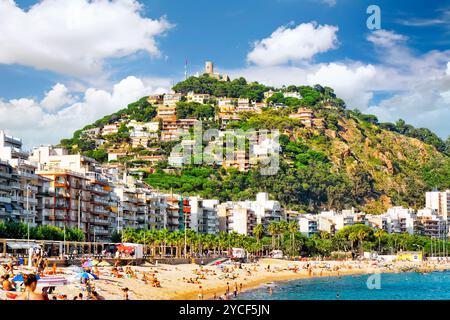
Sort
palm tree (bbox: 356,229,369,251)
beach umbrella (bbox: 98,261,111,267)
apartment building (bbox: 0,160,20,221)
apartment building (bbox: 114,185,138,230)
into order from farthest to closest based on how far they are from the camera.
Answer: palm tree (bbox: 356,229,369,251) < apartment building (bbox: 114,185,138,230) < apartment building (bbox: 0,160,20,221) < beach umbrella (bbox: 98,261,111,267)

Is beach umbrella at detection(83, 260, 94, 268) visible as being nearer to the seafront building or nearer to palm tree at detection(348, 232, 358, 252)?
the seafront building

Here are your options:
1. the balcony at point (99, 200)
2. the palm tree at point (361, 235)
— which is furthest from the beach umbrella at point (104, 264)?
the palm tree at point (361, 235)

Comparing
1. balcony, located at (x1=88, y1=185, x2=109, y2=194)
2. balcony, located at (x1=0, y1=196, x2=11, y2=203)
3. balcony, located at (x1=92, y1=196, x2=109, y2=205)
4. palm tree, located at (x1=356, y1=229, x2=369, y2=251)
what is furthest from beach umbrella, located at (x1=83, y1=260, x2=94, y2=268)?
palm tree, located at (x1=356, y1=229, x2=369, y2=251)

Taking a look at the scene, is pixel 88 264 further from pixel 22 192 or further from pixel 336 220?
pixel 336 220

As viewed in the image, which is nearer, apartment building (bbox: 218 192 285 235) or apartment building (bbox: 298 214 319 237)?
apartment building (bbox: 218 192 285 235)

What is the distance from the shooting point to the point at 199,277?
6112 centimetres

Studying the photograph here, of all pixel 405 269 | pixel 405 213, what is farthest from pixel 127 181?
pixel 405 213

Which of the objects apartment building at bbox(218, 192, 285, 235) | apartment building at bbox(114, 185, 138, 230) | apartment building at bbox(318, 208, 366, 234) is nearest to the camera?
apartment building at bbox(114, 185, 138, 230)

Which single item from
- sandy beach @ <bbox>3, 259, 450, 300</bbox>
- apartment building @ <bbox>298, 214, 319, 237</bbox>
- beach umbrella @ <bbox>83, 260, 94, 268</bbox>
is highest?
apartment building @ <bbox>298, 214, 319, 237</bbox>

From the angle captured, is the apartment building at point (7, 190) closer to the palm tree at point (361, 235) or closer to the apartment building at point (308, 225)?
the palm tree at point (361, 235)

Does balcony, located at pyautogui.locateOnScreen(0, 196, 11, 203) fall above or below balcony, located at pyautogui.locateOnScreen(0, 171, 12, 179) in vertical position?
below

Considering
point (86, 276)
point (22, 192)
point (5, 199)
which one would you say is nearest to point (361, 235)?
point (22, 192)

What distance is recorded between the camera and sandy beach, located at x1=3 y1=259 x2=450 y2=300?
3912cm

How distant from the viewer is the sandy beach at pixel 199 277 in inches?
1540
